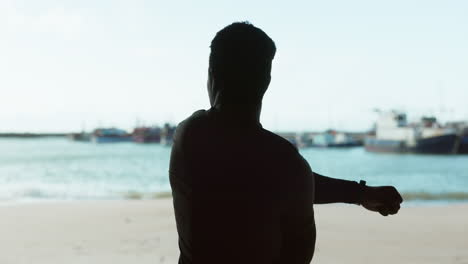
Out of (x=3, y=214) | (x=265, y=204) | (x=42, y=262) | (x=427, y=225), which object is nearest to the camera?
(x=265, y=204)

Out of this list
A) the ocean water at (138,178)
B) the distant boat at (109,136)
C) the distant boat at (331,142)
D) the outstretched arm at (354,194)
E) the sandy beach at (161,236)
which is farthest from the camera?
the distant boat at (109,136)

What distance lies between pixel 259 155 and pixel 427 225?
848 centimetres

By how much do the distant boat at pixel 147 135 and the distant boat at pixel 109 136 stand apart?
33.0ft

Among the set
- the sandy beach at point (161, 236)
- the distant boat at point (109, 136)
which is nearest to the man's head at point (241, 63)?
the sandy beach at point (161, 236)

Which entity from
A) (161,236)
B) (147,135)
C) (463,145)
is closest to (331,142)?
(463,145)

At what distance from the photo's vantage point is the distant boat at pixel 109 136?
139 meters

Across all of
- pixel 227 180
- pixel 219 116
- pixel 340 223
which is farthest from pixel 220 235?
pixel 340 223

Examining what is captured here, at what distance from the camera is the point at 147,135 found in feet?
413

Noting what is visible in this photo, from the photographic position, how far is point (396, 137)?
67.1 metres

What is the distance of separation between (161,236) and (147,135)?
120 m

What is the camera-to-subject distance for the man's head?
100 cm

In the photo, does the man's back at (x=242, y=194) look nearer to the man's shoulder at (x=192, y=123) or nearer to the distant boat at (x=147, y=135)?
the man's shoulder at (x=192, y=123)

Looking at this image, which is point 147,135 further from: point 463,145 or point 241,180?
point 241,180

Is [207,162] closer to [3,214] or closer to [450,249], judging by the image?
[450,249]
